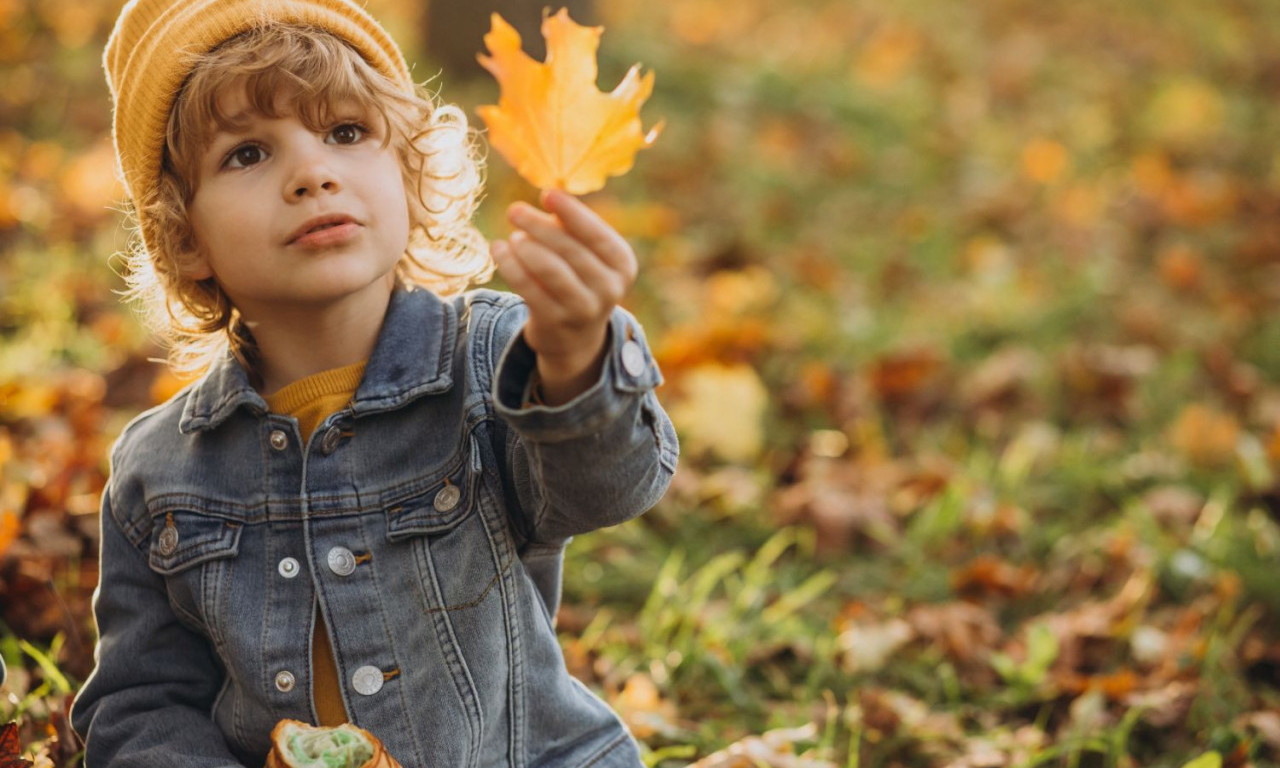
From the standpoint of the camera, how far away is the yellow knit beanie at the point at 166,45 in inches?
59.9

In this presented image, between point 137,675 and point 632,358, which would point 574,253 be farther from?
point 137,675

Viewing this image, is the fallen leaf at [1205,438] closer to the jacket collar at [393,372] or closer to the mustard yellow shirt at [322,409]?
the jacket collar at [393,372]

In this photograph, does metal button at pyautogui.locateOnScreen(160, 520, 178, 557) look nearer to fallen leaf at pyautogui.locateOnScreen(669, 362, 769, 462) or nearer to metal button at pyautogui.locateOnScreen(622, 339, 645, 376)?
metal button at pyautogui.locateOnScreen(622, 339, 645, 376)

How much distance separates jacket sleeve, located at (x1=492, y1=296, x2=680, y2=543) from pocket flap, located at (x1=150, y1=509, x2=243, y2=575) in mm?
457

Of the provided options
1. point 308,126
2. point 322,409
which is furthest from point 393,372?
point 308,126

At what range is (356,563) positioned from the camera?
5.15 ft

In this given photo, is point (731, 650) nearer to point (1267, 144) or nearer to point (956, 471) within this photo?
point (956, 471)

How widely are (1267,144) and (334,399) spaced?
505cm

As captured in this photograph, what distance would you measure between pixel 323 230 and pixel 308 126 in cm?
15

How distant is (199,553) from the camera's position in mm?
1599

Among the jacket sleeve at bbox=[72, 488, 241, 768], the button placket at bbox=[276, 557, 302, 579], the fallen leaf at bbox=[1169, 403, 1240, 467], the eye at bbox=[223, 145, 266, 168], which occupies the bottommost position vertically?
the fallen leaf at bbox=[1169, 403, 1240, 467]

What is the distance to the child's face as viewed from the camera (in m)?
1.51

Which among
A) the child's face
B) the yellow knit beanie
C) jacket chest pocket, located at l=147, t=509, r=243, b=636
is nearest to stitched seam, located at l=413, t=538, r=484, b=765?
jacket chest pocket, located at l=147, t=509, r=243, b=636

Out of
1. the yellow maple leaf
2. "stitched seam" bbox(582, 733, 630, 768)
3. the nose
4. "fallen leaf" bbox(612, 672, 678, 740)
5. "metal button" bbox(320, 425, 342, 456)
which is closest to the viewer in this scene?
the yellow maple leaf
